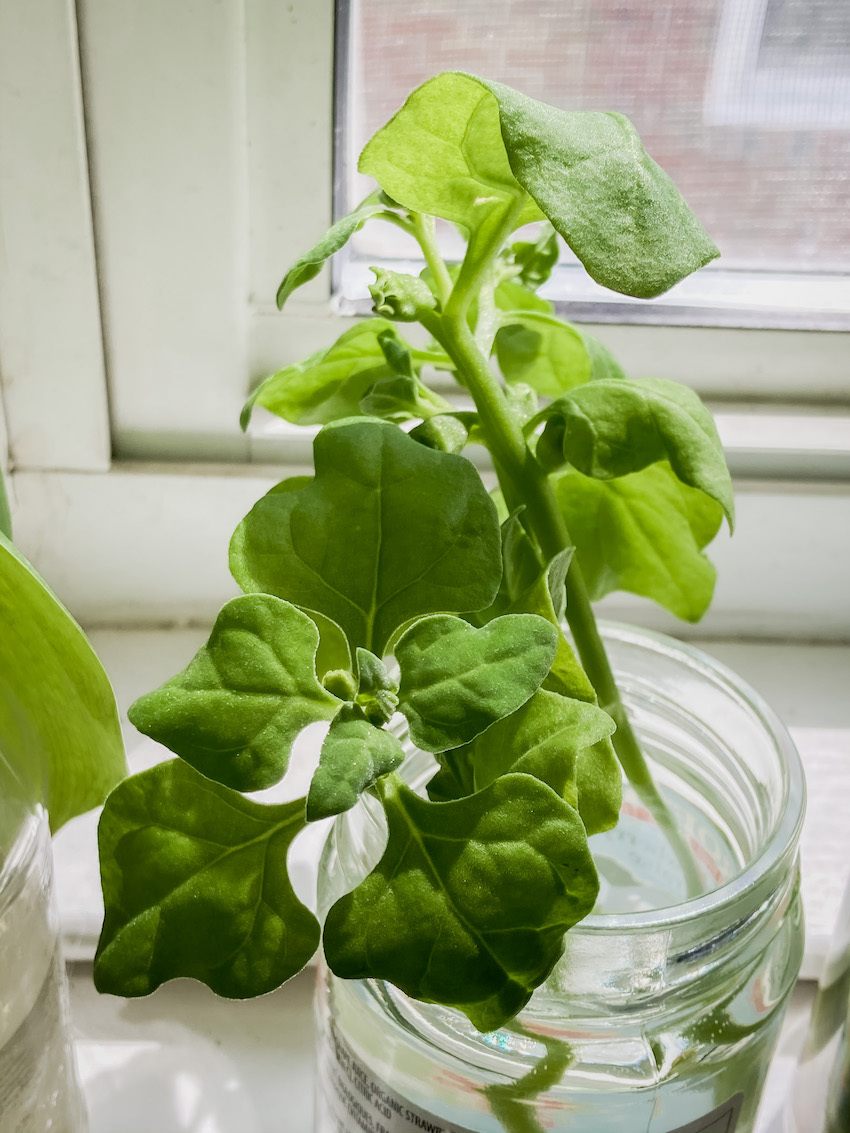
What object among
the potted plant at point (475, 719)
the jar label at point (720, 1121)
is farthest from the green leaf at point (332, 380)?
the jar label at point (720, 1121)

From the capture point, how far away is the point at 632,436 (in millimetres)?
275

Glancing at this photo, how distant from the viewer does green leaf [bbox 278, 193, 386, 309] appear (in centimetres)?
27

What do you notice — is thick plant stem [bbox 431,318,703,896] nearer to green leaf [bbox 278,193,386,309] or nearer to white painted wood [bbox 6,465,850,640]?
green leaf [bbox 278,193,386,309]

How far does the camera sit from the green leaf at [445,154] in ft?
0.84

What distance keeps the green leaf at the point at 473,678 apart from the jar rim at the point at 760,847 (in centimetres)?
8

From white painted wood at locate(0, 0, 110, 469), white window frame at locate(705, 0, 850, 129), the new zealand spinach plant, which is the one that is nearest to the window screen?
white window frame at locate(705, 0, 850, 129)

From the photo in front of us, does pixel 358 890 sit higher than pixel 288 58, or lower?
lower

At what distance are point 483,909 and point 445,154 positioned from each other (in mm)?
162

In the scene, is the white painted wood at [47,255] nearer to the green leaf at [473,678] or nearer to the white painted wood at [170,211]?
the white painted wood at [170,211]

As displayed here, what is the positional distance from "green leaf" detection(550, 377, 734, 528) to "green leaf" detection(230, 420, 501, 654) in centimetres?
3

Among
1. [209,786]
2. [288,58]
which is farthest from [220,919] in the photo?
[288,58]

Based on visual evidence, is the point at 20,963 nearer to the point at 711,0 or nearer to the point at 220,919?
the point at 220,919

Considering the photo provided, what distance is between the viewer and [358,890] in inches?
9.2

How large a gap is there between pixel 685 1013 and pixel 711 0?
0.40 metres
